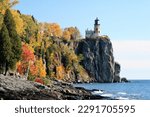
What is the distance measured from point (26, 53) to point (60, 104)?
66786mm

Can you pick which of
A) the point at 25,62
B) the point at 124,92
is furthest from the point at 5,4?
the point at 124,92

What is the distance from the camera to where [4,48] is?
2682 inches

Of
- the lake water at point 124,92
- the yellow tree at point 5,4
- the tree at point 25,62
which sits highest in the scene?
the yellow tree at point 5,4

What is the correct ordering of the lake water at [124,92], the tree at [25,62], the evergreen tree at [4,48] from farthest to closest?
the tree at [25,62] → the lake water at [124,92] → the evergreen tree at [4,48]

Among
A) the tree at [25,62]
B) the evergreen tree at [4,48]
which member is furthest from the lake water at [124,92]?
the evergreen tree at [4,48]

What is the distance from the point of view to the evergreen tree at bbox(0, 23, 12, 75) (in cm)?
6793

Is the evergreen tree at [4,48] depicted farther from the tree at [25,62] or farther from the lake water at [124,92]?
the lake water at [124,92]

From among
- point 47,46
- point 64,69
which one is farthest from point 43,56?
point 64,69

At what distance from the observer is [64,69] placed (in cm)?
17112

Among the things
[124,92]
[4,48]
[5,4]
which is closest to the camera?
[4,48]

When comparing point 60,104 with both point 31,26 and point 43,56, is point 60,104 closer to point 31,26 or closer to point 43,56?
point 31,26

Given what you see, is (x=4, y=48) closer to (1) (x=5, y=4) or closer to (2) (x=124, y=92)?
(1) (x=5, y=4)

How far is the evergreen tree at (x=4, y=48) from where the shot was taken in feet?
223

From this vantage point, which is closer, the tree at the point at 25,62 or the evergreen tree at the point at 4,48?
the evergreen tree at the point at 4,48
